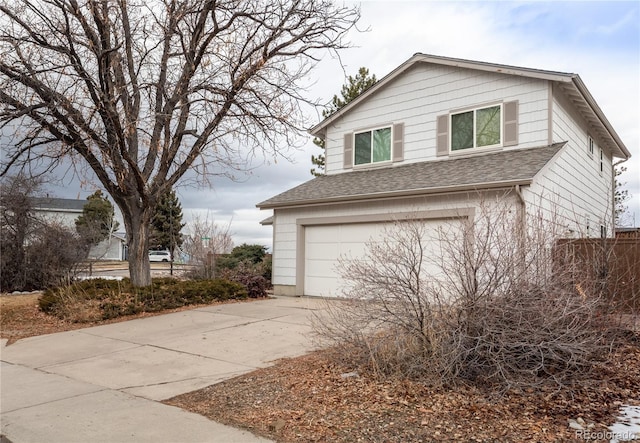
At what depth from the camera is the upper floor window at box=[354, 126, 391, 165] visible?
15.6 meters

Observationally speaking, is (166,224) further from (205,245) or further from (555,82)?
(555,82)

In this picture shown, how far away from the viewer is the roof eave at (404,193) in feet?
34.8

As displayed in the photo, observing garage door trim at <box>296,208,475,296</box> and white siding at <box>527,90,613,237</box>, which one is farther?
garage door trim at <box>296,208,475,296</box>

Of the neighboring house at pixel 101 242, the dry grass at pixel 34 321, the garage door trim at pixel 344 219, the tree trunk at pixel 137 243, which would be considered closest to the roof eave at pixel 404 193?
the garage door trim at pixel 344 219

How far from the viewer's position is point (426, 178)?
1262 centimetres

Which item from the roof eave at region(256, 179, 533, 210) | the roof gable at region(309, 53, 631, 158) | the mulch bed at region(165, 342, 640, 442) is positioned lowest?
the mulch bed at region(165, 342, 640, 442)

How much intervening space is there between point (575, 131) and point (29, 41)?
556 inches

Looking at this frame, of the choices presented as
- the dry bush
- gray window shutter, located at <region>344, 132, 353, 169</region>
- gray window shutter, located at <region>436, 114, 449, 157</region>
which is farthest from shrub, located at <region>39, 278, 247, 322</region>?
gray window shutter, located at <region>436, 114, 449, 157</region>

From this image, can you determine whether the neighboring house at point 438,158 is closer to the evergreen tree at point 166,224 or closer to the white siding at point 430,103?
the white siding at point 430,103

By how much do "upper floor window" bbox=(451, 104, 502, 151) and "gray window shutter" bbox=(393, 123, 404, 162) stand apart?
161cm

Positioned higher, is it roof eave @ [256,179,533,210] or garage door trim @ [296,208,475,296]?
roof eave @ [256,179,533,210]

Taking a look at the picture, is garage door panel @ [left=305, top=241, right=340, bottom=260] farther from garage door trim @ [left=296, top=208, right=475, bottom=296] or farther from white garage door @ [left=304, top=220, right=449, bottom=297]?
garage door trim @ [left=296, top=208, right=475, bottom=296]

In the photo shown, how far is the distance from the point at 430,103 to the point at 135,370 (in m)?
11.2

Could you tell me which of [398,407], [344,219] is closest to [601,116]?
[344,219]
